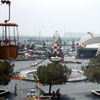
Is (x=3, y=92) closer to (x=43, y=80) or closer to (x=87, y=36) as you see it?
(x=43, y=80)

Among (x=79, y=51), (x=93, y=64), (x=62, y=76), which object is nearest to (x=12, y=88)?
(x=62, y=76)

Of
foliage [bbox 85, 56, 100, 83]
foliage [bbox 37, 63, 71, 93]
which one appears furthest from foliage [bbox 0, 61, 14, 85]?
foliage [bbox 85, 56, 100, 83]

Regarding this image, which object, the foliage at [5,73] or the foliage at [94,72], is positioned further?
the foliage at [94,72]

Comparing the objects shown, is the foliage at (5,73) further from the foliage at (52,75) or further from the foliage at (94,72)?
the foliage at (94,72)

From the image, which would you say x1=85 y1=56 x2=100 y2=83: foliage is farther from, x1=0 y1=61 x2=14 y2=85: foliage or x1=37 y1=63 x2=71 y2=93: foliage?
x1=0 y1=61 x2=14 y2=85: foliage

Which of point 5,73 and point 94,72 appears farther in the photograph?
point 94,72

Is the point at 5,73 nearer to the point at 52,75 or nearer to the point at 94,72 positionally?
the point at 52,75

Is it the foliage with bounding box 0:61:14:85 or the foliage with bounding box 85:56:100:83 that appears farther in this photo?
the foliage with bounding box 85:56:100:83

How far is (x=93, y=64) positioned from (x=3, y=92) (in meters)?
10.7

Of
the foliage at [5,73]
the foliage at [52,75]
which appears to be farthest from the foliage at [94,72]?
the foliage at [5,73]

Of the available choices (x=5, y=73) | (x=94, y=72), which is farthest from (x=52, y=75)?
(x=94, y=72)

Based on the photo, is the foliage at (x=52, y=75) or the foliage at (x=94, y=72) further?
the foliage at (x=94, y=72)

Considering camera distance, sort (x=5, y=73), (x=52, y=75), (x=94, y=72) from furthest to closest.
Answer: (x=94, y=72)
(x=5, y=73)
(x=52, y=75)

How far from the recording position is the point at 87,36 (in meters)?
130
